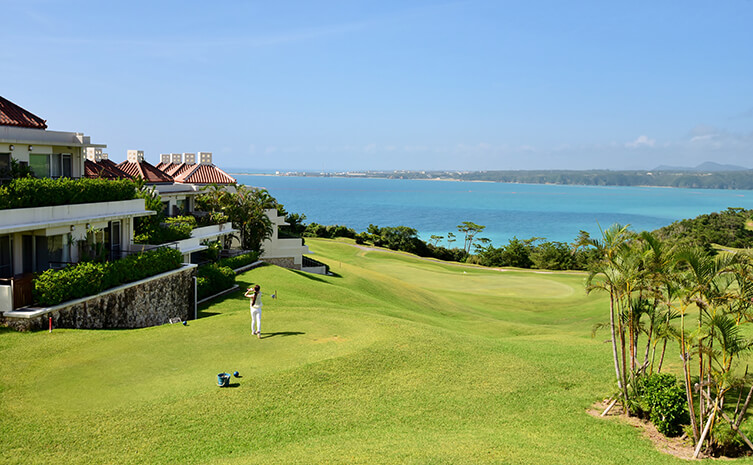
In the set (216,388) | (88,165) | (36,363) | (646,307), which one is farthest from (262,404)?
(88,165)

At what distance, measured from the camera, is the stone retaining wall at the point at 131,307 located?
59.6 feet

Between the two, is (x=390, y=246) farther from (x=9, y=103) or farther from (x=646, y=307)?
(x=646, y=307)

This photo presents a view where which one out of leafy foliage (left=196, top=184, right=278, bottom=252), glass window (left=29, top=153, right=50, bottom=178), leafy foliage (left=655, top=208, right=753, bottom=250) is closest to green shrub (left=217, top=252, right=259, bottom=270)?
leafy foliage (left=196, top=184, right=278, bottom=252)

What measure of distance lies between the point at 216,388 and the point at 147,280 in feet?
34.5

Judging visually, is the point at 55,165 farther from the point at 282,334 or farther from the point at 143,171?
the point at 143,171

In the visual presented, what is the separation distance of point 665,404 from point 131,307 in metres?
18.3

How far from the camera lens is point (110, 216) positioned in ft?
80.6

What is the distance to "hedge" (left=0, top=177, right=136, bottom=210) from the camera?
19.6 metres

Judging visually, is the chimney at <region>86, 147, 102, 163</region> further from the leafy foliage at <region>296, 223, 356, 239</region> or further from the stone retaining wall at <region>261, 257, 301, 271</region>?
the leafy foliage at <region>296, 223, 356, 239</region>

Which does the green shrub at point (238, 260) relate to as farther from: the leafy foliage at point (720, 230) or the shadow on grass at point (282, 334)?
the leafy foliage at point (720, 230)

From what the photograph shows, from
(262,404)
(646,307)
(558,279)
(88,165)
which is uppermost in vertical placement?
(88,165)

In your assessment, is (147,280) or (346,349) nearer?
(346,349)

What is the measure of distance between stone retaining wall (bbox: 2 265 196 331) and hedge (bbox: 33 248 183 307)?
11.0 inches

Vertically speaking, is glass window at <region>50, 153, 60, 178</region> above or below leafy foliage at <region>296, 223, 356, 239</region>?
above
